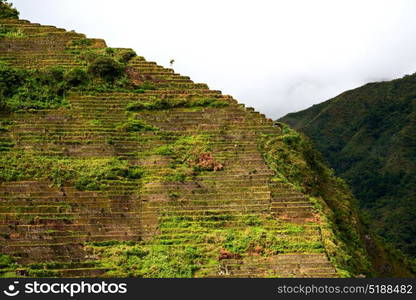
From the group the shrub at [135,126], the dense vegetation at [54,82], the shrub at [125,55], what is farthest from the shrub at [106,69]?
the shrub at [135,126]

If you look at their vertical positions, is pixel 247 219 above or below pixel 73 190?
below

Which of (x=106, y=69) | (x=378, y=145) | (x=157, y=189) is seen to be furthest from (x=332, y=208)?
(x=378, y=145)

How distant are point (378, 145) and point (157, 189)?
106 feet

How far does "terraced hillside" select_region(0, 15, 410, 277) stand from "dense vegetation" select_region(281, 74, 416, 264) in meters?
14.0

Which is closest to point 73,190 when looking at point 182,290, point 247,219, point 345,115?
point 247,219

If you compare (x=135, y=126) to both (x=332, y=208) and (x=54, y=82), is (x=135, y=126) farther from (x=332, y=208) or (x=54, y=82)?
(x=332, y=208)

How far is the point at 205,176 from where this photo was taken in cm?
2578

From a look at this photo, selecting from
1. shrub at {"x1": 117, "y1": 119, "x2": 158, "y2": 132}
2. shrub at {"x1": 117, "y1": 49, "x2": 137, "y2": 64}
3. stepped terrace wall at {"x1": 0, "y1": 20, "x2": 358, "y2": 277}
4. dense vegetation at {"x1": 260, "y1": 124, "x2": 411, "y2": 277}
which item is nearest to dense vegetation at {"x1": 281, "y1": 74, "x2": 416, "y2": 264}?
dense vegetation at {"x1": 260, "y1": 124, "x2": 411, "y2": 277}

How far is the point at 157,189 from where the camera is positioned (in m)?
25.1

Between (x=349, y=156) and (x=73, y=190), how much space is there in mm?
33898

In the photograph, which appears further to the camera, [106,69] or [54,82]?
[106,69]

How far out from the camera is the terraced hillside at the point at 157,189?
22188 mm

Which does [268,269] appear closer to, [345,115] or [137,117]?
[137,117]

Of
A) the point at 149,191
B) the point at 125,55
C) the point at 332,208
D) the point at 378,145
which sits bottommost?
the point at 332,208
